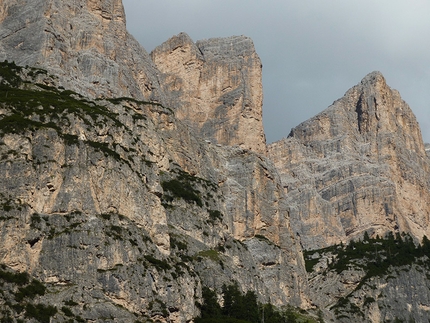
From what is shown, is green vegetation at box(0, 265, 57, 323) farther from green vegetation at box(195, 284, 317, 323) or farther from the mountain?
green vegetation at box(195, 284, 317, 323)

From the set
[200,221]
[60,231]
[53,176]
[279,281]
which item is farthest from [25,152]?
A: [279,281]

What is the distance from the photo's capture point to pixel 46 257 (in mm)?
121250

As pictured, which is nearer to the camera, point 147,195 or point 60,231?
point 60,231

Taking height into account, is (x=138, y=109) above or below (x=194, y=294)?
above

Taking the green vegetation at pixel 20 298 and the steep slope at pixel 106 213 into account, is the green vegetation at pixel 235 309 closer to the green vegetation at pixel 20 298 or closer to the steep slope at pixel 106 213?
the steep slope at pixel 106 213

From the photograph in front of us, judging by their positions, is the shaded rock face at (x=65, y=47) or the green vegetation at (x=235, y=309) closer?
the green vegetation at (x=235, y=309)

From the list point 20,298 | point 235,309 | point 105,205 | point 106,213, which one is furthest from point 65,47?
point 20,298

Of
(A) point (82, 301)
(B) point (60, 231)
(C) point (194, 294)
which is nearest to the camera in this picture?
(A) point (82, 301)

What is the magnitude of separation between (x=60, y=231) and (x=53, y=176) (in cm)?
1016

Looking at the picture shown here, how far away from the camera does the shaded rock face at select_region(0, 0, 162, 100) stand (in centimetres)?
17725

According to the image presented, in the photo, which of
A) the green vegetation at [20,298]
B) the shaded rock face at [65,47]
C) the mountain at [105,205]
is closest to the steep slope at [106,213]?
the mountain at [105,205]

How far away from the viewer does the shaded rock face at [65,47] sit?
6978 inches

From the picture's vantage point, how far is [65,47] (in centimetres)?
18412

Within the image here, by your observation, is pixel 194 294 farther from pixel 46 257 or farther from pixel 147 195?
pixel 46 257
